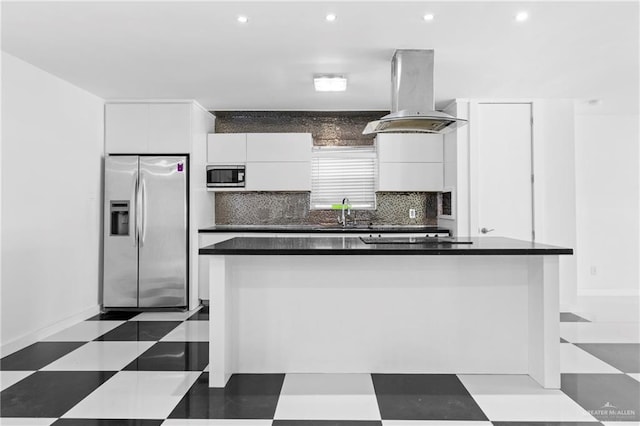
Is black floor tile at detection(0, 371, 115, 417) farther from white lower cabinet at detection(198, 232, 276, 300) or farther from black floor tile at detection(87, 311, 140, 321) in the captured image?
white lower cabinet at detection(198, 232, 276, 300)

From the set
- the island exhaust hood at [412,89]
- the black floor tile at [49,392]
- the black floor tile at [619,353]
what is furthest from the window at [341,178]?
the black floor tile at [49,392]

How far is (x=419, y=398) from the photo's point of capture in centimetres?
266

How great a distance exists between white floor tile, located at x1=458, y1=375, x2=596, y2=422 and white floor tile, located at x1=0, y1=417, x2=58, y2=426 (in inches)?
93.5

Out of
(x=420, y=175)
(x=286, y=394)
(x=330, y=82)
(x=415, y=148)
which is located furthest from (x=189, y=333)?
(x=415, y=148)

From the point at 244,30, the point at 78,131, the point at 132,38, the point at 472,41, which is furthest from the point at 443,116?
the point at 78,131

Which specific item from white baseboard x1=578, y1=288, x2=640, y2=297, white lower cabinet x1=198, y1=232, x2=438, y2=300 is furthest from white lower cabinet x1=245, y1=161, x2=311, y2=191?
white baseboard x1=578, y1=288, x2=640, y2=297

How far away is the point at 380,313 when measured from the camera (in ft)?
10.1

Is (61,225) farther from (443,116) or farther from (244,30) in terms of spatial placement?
(443,116)

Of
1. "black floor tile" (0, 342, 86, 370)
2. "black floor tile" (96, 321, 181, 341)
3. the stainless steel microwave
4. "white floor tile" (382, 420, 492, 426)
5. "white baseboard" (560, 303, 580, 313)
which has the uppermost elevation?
the stainless steel microwave

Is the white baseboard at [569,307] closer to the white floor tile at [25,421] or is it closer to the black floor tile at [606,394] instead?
the black floor tile at [606,394]

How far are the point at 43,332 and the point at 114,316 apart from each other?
894 mm

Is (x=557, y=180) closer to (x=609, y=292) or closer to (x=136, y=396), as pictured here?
(x=609, y=292)

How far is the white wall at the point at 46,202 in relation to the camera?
3633 mm

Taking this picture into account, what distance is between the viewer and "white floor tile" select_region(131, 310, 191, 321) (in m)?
4.75
